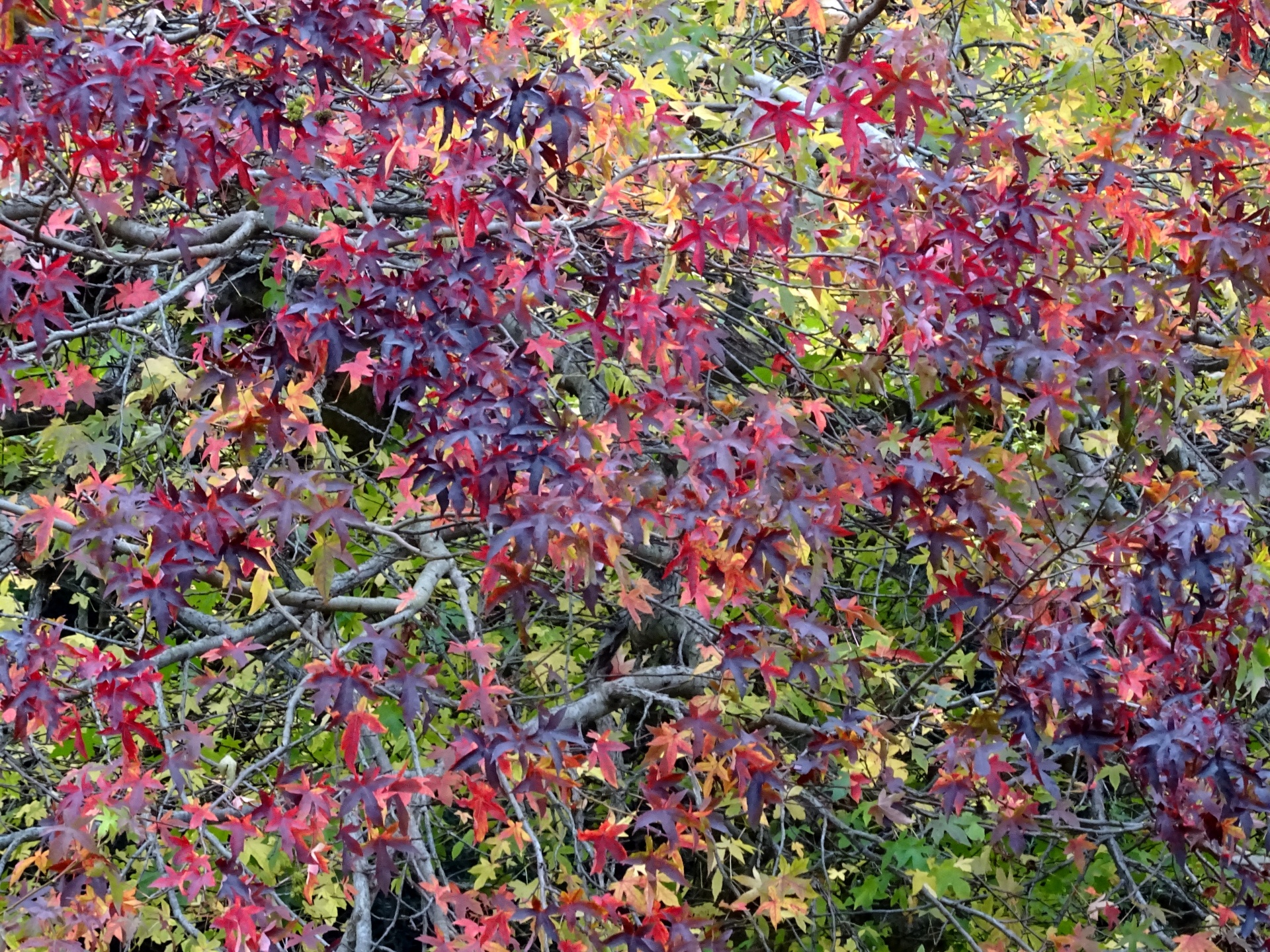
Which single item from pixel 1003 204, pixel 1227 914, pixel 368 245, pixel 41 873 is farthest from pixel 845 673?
pixel 41 873

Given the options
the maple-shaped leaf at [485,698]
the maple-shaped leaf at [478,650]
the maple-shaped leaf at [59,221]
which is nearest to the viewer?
the maple-shaped leaf at [485,698]

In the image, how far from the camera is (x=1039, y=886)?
423cm

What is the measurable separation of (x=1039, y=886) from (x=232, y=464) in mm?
3016

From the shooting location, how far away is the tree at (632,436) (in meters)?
2.37

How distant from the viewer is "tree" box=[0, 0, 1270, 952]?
237cm

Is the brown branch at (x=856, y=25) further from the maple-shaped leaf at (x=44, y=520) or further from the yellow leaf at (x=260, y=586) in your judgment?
the maple-shaped leaf at (x=44, y=520)

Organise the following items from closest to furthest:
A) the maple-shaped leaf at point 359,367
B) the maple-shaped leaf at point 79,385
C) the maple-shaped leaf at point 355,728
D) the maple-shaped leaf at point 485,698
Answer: the maple-shaped leaf at point 355,728 → the maple-shaped leaf at point 485,698 → the maple-shaped leaf at point 359,367 → the maple-shaped leaf at point 79,385

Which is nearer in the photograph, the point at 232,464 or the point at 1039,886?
the point at 232,464

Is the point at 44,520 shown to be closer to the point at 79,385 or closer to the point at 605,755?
the point at 79,385

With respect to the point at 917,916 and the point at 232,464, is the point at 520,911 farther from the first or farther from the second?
the point at 917,916

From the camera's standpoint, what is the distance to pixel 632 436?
260cm

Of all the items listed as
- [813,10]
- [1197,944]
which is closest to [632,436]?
[813,10]

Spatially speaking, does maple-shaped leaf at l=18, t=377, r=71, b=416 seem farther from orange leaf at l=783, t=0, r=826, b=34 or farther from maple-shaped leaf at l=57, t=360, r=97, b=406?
orange leaf at l=783, t=0, r=826, b=34

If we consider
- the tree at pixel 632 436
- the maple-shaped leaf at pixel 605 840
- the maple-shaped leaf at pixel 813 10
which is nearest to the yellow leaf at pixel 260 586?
the tree at pixel 632 436
